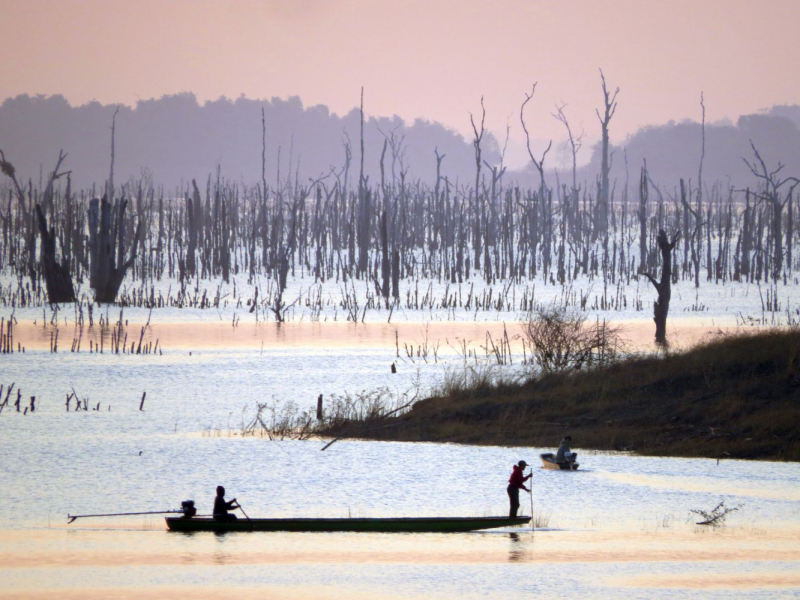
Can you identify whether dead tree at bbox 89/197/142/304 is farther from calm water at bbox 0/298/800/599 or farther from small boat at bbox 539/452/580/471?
small boat at bbox 539/452/580/471

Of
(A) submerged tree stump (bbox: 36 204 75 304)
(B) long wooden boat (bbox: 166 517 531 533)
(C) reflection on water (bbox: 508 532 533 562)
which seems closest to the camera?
(C) reflection on water (bbox: 508 532 533 562)

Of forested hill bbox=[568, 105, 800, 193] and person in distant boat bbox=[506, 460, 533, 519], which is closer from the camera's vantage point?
person in distant boat bbox=[506, 460, 533, 519]

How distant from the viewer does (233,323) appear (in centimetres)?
2455

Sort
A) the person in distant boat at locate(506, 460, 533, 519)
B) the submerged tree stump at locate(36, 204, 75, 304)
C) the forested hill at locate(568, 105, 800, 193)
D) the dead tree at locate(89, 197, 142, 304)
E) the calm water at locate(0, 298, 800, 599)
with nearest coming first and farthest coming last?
the calm water at locate(0, 298, 800, 599), the person in distant boat at locate(506, 460, 533, 519), the submerged tree stump at locate(36, 204, 75, 304), the dead tree at locate(89, 197, 142, 304), the forested hill at locate(568, 105, 800, 193)

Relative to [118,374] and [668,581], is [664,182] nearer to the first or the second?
[118,374]

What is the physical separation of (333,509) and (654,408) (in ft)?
20.8

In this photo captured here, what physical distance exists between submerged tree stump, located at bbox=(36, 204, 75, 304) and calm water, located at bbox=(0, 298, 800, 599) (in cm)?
1401

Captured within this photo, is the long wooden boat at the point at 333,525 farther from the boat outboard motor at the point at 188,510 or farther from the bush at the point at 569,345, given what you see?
the bush at the point at 569,345

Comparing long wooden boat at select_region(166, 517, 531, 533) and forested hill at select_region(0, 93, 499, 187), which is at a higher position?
forested hill at select_region(0, 93, 499, 187)

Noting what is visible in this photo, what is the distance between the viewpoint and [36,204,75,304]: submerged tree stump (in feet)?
94.3

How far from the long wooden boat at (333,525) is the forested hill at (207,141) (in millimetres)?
115480

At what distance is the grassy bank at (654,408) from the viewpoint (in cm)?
1252

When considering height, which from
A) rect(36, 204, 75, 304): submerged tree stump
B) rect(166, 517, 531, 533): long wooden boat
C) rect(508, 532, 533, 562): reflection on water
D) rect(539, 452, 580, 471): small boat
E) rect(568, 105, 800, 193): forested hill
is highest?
rect(568, 105, 800, 193): forested hill

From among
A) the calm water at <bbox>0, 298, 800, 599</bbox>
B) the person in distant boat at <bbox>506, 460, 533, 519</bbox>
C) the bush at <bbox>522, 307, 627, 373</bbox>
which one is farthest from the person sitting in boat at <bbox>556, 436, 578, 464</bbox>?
the bush at <bbox>522, 307, 627, 373</bbox>
